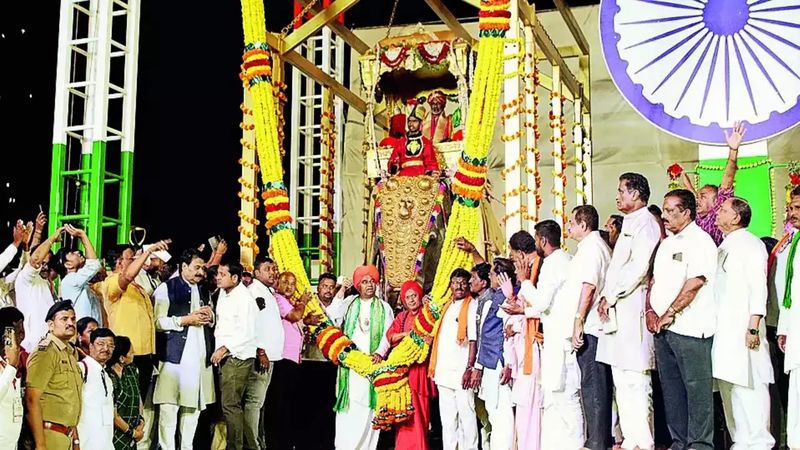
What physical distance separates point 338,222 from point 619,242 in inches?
255

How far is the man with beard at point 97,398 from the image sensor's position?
5.04 m

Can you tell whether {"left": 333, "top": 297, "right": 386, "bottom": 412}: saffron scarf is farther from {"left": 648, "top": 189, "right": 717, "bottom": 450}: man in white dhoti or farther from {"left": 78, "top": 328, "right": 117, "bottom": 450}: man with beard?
{"left": 648, "top": 189, "right": 717, "bottom": 450}: man in white dhoti

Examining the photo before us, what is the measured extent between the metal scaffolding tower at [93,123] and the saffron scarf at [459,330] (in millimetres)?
3141

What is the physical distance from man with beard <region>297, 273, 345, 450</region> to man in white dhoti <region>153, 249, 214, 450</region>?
1.05 metres

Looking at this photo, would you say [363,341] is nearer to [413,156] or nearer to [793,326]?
[413,156]

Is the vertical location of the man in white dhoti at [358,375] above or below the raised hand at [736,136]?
below

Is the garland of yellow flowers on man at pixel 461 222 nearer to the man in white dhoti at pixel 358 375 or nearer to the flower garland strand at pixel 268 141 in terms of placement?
the man in white dhoti at pixel 358 375

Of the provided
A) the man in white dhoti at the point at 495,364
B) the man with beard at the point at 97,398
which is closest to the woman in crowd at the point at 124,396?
the man with beard at the point at 97,398

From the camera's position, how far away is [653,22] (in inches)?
243

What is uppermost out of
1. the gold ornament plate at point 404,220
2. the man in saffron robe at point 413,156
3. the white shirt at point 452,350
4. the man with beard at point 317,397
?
the man in saffron robe at point 413,156

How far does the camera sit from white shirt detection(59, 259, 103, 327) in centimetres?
602

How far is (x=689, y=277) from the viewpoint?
4703 mm

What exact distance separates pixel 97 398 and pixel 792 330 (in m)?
3.77

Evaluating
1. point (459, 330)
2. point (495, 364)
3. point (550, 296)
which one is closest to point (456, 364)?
point (459, 330)
